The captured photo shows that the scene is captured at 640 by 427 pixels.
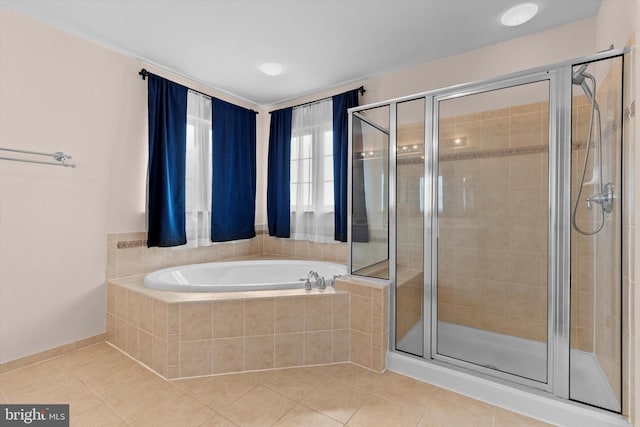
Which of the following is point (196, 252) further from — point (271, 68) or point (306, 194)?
point (271, 68)

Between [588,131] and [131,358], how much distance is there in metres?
3.12

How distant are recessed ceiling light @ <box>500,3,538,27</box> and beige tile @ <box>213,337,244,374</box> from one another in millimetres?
2796

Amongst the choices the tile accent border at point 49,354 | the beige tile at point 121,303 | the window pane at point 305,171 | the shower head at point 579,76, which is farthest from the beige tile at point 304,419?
the window pane at point 305,171

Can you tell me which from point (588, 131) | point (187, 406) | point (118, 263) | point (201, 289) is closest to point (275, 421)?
point (187, 406)

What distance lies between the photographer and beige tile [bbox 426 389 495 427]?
1.52 m

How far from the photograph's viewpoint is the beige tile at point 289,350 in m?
1.99

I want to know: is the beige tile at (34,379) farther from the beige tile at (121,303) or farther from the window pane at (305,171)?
the window pane at (305,171)

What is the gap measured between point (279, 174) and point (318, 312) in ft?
6.46

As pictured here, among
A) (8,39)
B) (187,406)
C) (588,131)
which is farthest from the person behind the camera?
(8,39)

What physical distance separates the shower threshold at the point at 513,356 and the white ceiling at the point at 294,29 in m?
2.08

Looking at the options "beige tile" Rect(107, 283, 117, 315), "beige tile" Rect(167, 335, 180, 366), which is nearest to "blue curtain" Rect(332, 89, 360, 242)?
"beige tile" Rect(167, 335, 180, 366)

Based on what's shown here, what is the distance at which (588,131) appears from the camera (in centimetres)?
151

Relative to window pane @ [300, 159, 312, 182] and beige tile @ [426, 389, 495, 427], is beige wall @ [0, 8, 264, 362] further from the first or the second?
beige tile @ [426, 389, 495, 427]

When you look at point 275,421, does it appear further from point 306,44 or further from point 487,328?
point 306,44
